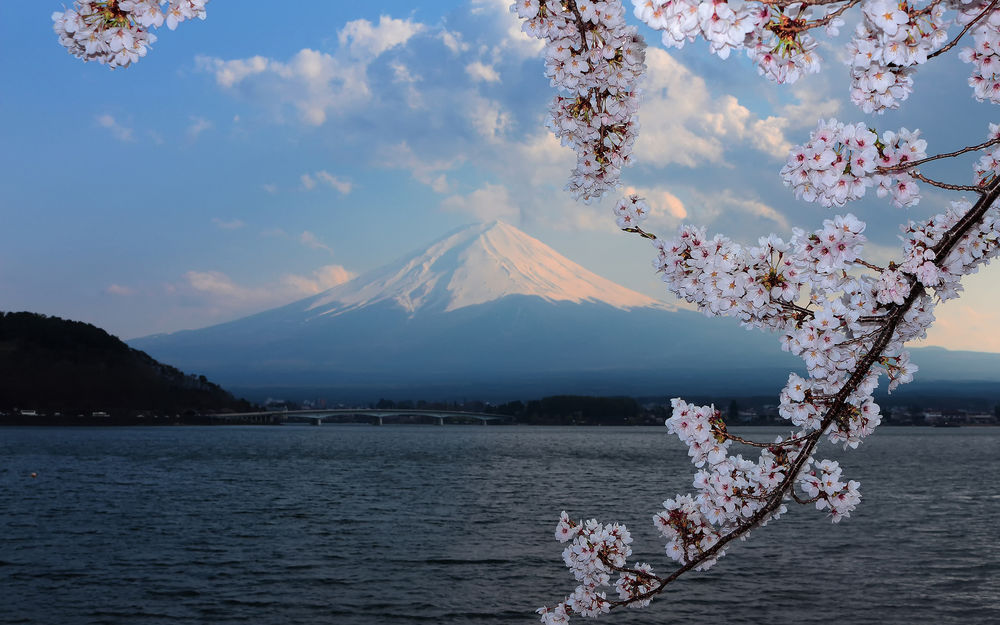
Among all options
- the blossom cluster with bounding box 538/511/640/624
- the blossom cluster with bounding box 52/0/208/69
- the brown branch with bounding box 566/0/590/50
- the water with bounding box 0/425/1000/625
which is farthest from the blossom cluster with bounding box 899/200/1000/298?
the water with bounding box 0/425/1000/625

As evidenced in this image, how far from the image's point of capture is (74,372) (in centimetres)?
14125

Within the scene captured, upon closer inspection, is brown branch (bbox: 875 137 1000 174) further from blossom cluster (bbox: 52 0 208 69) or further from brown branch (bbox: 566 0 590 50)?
blossom cluster (bbox: 52 0 208 69)

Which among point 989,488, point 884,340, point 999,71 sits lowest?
A: point 989,488

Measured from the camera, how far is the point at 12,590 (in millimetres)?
21312

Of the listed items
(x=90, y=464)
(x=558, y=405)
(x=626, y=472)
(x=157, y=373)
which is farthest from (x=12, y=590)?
(x=558, y=405)

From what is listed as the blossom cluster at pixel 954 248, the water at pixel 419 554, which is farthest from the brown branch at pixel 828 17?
the water at pixel 419 554

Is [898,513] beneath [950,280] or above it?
beneath

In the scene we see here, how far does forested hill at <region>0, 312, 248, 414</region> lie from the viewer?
453ft

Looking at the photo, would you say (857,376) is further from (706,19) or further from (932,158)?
(706,19)

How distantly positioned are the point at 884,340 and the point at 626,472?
6276 cm

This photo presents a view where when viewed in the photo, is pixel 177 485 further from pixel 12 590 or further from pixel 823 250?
pixel 823 250

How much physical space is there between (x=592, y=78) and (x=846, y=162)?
57.6 inches

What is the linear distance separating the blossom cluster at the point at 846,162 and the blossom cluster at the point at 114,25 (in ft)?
7.22

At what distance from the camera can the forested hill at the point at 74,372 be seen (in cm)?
13812
